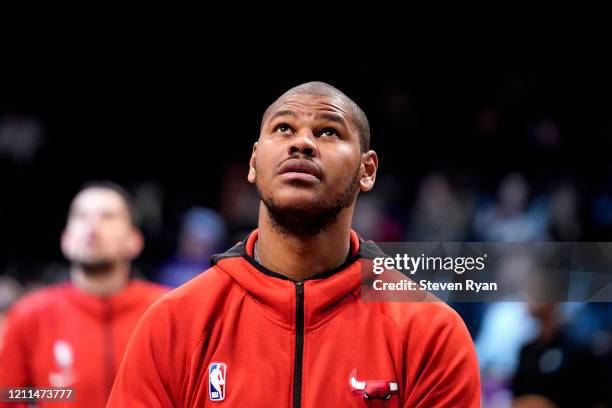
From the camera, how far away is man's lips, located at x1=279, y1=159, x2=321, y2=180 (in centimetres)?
240

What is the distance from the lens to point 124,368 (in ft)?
7.66

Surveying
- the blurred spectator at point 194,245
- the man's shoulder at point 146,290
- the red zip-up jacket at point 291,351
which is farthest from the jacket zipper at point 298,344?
the blurred spectator at point 194,245

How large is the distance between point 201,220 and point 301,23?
134 centimetres

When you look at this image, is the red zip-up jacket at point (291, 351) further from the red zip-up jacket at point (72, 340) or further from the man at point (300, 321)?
the red zip-up jacket at point (72, 340)

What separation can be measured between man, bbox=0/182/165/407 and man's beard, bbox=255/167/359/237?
1.93 m

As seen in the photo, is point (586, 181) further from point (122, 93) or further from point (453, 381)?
point (453, 381)

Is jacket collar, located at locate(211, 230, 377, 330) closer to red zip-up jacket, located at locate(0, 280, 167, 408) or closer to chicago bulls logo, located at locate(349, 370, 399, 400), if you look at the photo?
chicago bulls logo, located at locate(349, 370, 399, 400)

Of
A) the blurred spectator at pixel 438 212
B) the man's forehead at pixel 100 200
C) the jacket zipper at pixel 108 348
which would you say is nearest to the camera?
the jacket zipper at pixel 108 348

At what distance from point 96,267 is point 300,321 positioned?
2.32 metres

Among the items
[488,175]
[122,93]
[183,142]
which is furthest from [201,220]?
[488,175]

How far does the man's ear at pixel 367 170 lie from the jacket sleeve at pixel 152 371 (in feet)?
2.20

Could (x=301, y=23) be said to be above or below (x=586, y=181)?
above

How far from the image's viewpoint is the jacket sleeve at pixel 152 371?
2293mm

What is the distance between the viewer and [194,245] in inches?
218
